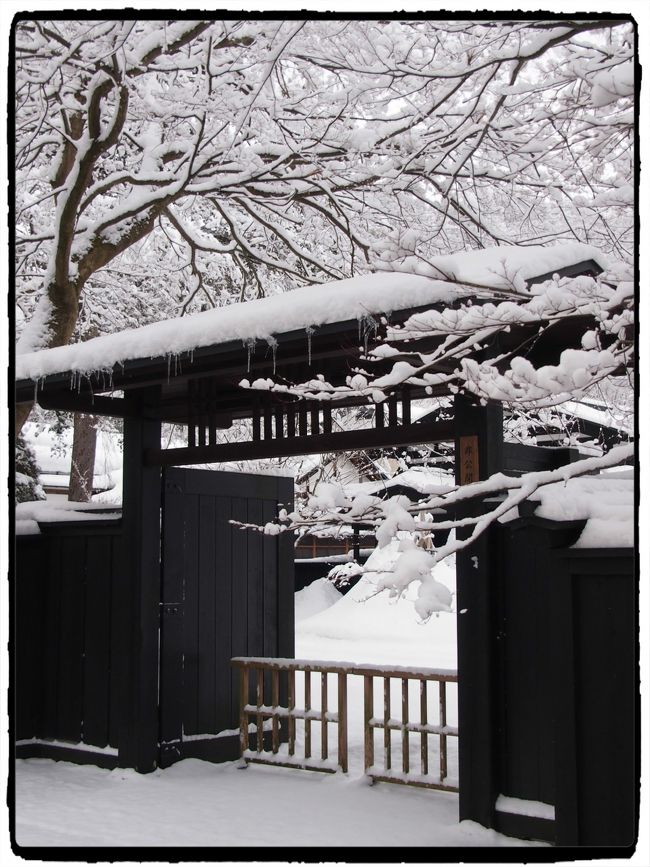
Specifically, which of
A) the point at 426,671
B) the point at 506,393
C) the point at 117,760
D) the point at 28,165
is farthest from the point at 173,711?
the point at 28,165

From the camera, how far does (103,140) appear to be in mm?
7754

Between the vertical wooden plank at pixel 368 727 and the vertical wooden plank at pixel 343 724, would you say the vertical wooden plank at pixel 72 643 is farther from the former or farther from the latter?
the vertical wooden plank at pixel 368 727

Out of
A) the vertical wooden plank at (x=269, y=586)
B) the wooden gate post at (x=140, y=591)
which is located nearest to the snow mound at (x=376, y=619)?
the vertical wooden plank at (x=269, y=586)

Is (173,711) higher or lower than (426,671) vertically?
lower

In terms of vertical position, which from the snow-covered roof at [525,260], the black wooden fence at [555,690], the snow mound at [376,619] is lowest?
the snow mound at [376,619]

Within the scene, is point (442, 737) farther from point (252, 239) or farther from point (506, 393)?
point (252, 239)

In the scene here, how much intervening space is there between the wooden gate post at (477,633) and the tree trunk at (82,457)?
29.5 ft

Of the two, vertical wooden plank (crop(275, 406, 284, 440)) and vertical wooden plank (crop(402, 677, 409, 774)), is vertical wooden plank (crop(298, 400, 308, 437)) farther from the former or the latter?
vertical wooden plank (crop(402, 677, 409, 774))

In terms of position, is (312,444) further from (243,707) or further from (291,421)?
(243,707)

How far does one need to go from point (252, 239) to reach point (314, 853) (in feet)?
27.4

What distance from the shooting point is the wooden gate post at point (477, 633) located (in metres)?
4.62

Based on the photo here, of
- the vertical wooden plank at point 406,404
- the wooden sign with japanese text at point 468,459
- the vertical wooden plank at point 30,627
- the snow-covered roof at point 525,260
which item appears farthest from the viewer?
the vertical wooden plank at point 30,627

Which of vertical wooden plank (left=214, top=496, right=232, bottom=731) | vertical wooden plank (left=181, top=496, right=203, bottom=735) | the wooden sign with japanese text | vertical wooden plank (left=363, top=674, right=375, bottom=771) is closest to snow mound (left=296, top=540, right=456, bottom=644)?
vertical wooden plank (left=214, top=496, right=232, bottom=731)

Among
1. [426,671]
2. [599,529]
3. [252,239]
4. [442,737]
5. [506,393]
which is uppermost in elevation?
[252,239]
